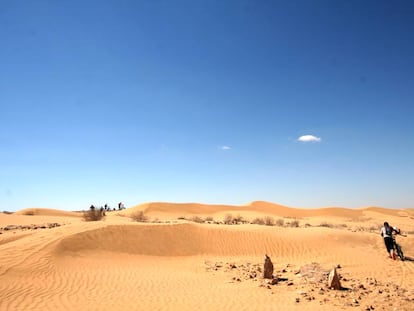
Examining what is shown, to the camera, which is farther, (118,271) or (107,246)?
(107,246)

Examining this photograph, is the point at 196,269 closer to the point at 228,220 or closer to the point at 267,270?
the point at 267,270

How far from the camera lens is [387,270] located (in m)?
13.5

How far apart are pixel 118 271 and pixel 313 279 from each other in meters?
7.24

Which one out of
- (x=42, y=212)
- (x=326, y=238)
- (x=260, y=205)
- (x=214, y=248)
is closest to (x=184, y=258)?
(x=214, y=248)

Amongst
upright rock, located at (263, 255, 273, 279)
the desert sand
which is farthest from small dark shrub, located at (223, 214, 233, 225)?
upright rock, located at (263, 255, 273, 279)

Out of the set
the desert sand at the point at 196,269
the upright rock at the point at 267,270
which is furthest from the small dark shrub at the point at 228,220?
the upright rock at the point at 267,270

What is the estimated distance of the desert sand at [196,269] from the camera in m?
9.75

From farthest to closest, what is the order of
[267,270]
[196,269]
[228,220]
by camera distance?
[228,220]
[196,269]
[267,270]

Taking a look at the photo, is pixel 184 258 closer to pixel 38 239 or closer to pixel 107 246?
pixel 107 246

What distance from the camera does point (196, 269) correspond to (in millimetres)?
14867

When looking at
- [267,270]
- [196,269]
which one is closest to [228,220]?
[196,269]

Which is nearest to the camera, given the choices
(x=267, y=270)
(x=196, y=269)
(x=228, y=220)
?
(x=267, y=270)

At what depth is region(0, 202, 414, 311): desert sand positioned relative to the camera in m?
9.75

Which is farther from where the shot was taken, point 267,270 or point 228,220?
point 228,220
